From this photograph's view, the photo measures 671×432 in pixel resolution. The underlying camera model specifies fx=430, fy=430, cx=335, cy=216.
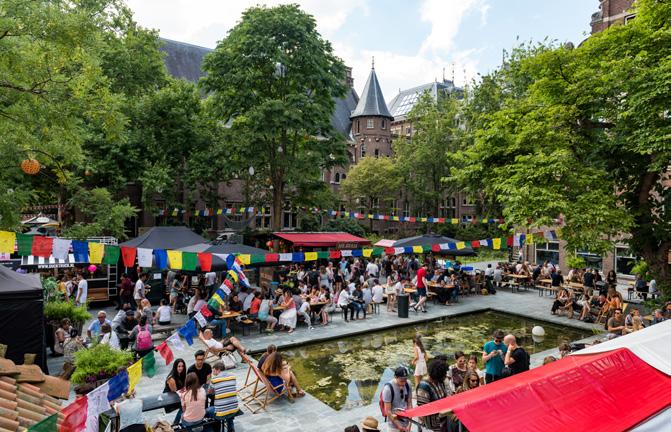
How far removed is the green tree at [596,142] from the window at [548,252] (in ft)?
45.0

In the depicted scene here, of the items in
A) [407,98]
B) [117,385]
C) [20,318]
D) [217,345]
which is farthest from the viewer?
[407,98]

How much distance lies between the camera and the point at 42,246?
38.4 ft

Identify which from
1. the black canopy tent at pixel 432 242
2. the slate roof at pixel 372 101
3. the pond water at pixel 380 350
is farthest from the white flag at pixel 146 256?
the slate roof at pixel 372 101

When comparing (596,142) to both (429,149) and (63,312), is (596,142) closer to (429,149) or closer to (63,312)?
(63,312)

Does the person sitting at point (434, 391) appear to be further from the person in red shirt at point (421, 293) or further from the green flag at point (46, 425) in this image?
the person in red shirt at point (421, 293)

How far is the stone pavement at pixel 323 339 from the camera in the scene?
817 centimetres

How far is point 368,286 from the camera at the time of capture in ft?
57.9

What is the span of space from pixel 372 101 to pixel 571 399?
5374 cm

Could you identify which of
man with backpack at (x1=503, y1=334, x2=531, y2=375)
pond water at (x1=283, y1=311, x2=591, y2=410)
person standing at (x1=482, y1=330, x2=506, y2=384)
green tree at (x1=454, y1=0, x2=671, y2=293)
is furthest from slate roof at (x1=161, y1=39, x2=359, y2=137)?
man with backpack at (x1=503, y1=334, x2=531, y2=375)

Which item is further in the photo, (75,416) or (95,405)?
(95,405)

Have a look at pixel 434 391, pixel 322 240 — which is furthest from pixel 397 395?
pixel 322 240

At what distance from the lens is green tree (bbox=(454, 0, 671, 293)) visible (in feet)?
42.2

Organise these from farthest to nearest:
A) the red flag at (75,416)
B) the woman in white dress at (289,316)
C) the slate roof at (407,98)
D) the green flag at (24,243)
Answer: the slate roof at (407,98)
the woman in white dress at (289,316)
the green flag at (24,243)
the red flag at (75,416)

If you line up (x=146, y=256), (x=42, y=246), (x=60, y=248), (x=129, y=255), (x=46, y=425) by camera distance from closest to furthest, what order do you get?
(x=46, y=425), (x=42, y=246), (x=60, y=248), (x=146, y=256), (x=129, y=255)
